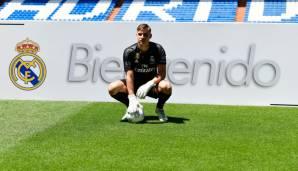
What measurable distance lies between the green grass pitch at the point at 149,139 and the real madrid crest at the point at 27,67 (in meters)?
0.99

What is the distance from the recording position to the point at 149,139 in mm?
5742

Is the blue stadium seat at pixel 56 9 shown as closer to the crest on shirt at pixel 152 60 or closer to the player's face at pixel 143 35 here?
the crest on shirt at pixel 152 60

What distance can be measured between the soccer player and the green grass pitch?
1.09ft

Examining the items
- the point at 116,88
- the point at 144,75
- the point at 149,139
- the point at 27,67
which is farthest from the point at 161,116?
the point at 27,67

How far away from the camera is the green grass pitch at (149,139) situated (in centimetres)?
464

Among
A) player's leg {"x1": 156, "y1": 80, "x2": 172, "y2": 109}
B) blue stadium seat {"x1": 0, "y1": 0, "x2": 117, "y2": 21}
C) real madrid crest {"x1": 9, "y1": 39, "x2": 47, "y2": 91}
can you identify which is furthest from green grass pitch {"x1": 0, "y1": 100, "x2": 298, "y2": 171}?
blue stadium seat {"x1": 0, "y1": 0, "x2": 117, "y2": 21}

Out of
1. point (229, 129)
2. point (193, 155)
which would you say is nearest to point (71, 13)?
point (229, 129)

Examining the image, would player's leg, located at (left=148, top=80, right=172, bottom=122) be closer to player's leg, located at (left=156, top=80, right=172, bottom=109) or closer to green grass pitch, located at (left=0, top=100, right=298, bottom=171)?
player's leg, located at (left=156, top=80, right=172, bottom=109)

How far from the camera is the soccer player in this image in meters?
6.97

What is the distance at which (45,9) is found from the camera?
899 inches

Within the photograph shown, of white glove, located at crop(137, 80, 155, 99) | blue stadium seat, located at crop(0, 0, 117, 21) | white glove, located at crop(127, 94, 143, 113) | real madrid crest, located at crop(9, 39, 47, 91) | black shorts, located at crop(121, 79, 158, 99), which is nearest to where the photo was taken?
white glove, located at crop(127, 94, 143, 113)

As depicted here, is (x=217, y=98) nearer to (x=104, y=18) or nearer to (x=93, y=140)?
(x=93, y=140)

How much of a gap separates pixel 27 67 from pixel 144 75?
296cm

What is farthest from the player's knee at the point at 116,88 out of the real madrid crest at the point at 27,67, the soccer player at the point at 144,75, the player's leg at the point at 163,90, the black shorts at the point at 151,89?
the real madrid crest at the point at 27,67
